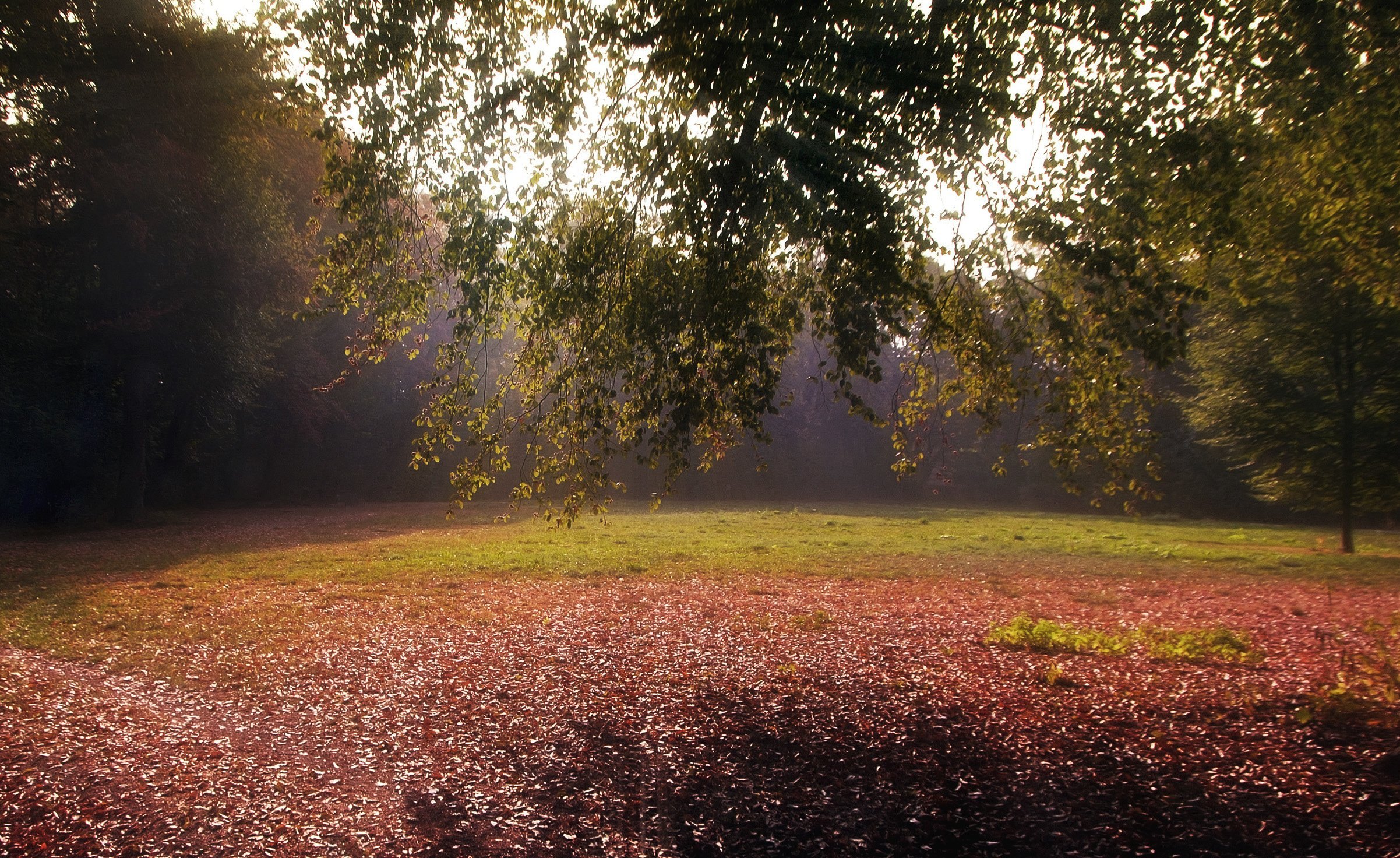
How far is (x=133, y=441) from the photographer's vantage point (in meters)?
28.3

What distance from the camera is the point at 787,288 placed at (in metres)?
8.55

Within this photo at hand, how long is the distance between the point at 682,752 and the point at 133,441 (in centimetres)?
2931

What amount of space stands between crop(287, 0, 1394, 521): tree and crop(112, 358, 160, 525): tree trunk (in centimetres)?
2354

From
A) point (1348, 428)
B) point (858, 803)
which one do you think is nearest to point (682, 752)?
point (858, 803)

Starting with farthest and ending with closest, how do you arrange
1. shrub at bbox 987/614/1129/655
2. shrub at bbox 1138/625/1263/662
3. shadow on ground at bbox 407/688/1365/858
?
shrub at bbox 987/614/1129/655, shrub at bbox 1138/625/1263/662, shadow on ground at bbox 407/688/1365/858

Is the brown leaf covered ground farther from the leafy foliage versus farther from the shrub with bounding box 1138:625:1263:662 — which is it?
the leafy foliage

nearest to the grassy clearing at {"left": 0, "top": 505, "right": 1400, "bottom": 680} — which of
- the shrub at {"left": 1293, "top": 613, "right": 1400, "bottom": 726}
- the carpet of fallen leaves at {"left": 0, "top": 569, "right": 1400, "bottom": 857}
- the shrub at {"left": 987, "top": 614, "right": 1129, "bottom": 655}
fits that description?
the shrub at {"left": 987, "top": 614, "right": 1129, "bottom": 655}

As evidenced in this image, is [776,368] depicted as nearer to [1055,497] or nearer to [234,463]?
[234,463]

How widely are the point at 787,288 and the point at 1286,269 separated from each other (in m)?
6.61

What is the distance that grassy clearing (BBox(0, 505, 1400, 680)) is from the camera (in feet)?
36.7

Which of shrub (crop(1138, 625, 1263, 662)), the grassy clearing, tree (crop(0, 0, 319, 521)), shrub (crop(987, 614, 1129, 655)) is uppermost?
tree (crop(0, 0, 319, 521))

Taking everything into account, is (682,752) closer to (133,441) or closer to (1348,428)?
(1348,428)

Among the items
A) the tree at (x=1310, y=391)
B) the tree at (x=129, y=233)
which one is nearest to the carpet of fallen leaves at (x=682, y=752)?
the tree at (x=1310, y=391)

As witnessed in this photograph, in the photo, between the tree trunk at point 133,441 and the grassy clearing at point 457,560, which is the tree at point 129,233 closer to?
the tree trunk at point 133,441
